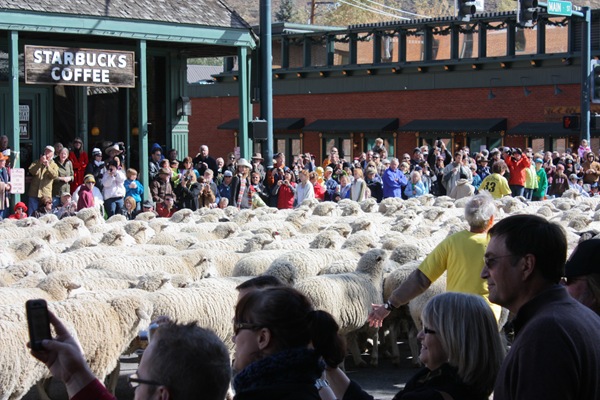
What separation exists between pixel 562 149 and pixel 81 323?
31.3 meters

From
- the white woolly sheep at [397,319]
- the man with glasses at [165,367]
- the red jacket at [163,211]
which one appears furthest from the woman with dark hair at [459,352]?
the red jacket at [163,211]

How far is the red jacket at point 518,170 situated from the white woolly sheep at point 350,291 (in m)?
13.3

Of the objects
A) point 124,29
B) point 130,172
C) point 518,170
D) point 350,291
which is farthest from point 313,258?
point 518,170

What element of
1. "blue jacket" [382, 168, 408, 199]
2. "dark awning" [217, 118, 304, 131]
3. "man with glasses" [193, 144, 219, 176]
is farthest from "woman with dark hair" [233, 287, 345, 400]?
"dark awning" [217, 118, 304, 131]

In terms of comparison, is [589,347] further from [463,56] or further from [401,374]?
[463,56]

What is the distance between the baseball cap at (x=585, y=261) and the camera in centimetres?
451

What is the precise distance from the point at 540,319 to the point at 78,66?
16.5 m

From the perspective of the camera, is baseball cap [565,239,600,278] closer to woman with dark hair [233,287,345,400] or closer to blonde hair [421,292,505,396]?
blonde hair [421,292,505,396]

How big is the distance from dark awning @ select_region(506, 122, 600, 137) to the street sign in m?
14.3

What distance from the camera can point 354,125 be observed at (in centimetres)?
4341

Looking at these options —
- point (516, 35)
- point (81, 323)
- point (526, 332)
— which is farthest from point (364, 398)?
point (516, 35)

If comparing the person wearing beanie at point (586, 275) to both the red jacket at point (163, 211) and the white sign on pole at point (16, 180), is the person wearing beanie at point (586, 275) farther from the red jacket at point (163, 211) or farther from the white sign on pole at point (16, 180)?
the red jacket at point (163, 211)

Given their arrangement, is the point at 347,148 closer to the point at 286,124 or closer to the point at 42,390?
the point at 286,124

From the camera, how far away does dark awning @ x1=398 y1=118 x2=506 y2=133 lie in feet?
128
